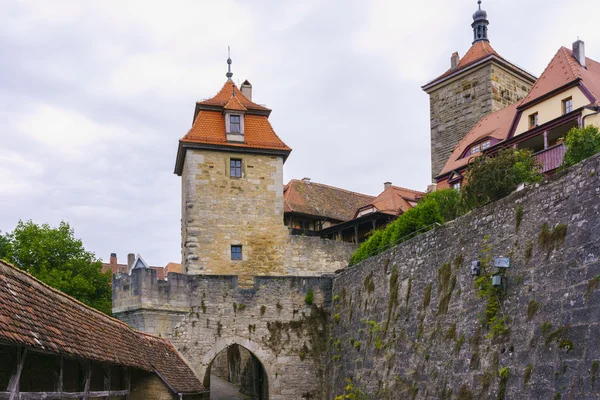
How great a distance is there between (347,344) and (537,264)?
10.2 metres

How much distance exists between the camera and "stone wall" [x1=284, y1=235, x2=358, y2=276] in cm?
2962

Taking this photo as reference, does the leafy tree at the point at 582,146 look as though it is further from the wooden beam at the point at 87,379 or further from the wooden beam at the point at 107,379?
the wooden beam at the point at 87,379

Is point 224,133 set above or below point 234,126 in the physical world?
below

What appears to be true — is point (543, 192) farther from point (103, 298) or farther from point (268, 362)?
point (103, 298)

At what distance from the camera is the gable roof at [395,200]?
36547 millimetres

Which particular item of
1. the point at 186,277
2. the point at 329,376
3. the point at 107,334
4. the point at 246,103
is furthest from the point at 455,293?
the point at 246,103

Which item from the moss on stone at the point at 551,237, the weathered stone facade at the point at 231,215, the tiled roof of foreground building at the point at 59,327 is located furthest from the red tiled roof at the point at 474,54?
the moss on stone at the point at 551,237

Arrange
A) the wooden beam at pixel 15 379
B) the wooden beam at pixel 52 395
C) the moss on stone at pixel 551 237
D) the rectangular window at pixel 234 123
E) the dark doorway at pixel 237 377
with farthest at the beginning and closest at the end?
1. the rectangular window at pixel 234 123
2. the dark doorway at pixel 237 377
3. the moss on stone at pixel 551 237
4. the wooden beam at pixel 52 395
5. the wooden beam at pixel 15 379

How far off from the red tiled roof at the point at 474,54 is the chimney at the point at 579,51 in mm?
9361

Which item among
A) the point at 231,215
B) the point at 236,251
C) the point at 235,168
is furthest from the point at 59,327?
the point at 235,168

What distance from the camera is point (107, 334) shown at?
1448 cm

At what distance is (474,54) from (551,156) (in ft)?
58.5

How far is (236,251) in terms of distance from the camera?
2761cm

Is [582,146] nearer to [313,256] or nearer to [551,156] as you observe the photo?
[551,156]
